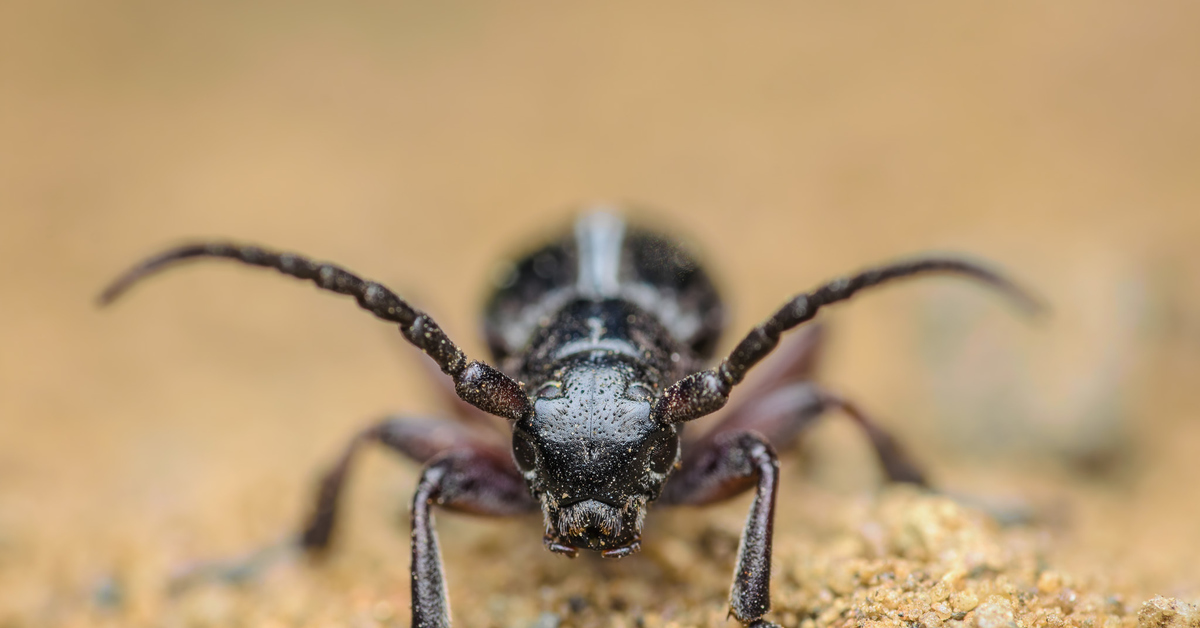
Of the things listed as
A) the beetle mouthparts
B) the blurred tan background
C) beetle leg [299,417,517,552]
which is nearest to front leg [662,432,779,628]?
the blurred tan background

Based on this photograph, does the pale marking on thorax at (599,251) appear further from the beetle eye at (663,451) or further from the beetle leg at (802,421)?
the beetle eye at (663,451)

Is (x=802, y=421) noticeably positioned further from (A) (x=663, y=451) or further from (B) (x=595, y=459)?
(B) (x=595, y=459)

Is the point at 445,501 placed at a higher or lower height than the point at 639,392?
lower

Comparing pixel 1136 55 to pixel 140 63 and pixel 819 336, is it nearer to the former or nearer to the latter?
pixel 819 336

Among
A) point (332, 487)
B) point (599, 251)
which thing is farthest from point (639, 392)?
point (332, 487)

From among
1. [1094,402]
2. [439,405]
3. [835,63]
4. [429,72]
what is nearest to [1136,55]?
[835,63]

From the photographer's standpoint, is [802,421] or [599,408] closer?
[599,408]

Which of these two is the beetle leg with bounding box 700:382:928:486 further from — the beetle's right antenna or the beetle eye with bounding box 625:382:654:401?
the beetle's right antenna
